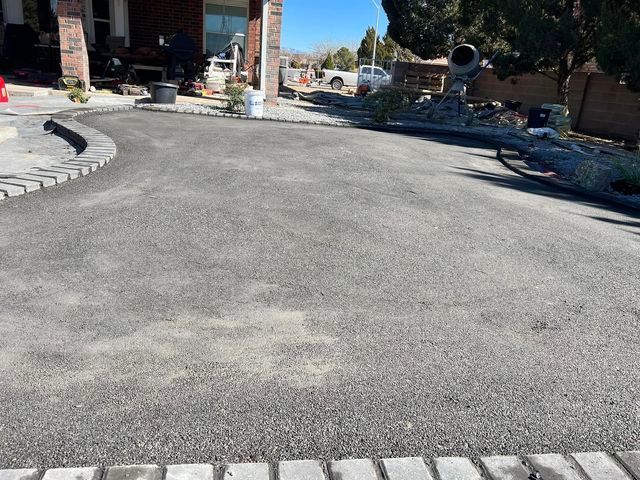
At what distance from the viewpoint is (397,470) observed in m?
1.85

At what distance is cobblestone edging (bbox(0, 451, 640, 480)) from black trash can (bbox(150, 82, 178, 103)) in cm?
1084

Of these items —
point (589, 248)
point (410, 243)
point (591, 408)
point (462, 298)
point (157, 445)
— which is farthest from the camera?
point (589, 248)

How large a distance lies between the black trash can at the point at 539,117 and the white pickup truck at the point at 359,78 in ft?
49.9

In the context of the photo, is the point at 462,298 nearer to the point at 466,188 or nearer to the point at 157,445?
the point at 157,445

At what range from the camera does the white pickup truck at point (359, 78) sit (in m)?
30.6

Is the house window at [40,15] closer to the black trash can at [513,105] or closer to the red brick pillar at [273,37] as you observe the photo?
the red brick pillar at [273,37]

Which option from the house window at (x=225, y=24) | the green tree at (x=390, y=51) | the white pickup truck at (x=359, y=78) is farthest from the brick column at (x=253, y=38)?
the green tree at (x=390, y=51)

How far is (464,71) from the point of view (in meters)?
15.4

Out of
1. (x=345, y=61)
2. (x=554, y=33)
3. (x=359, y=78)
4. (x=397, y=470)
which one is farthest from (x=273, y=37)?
(x=345, y=61)

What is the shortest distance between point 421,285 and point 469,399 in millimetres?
1197

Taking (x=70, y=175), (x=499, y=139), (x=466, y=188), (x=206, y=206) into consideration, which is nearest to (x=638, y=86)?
(x=499, y=139)

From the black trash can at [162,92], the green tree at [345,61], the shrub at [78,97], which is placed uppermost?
the green tree at [345,61]

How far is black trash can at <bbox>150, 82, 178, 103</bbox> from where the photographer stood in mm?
11367

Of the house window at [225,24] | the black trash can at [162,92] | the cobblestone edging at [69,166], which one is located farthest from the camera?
the house window at [225,24]
